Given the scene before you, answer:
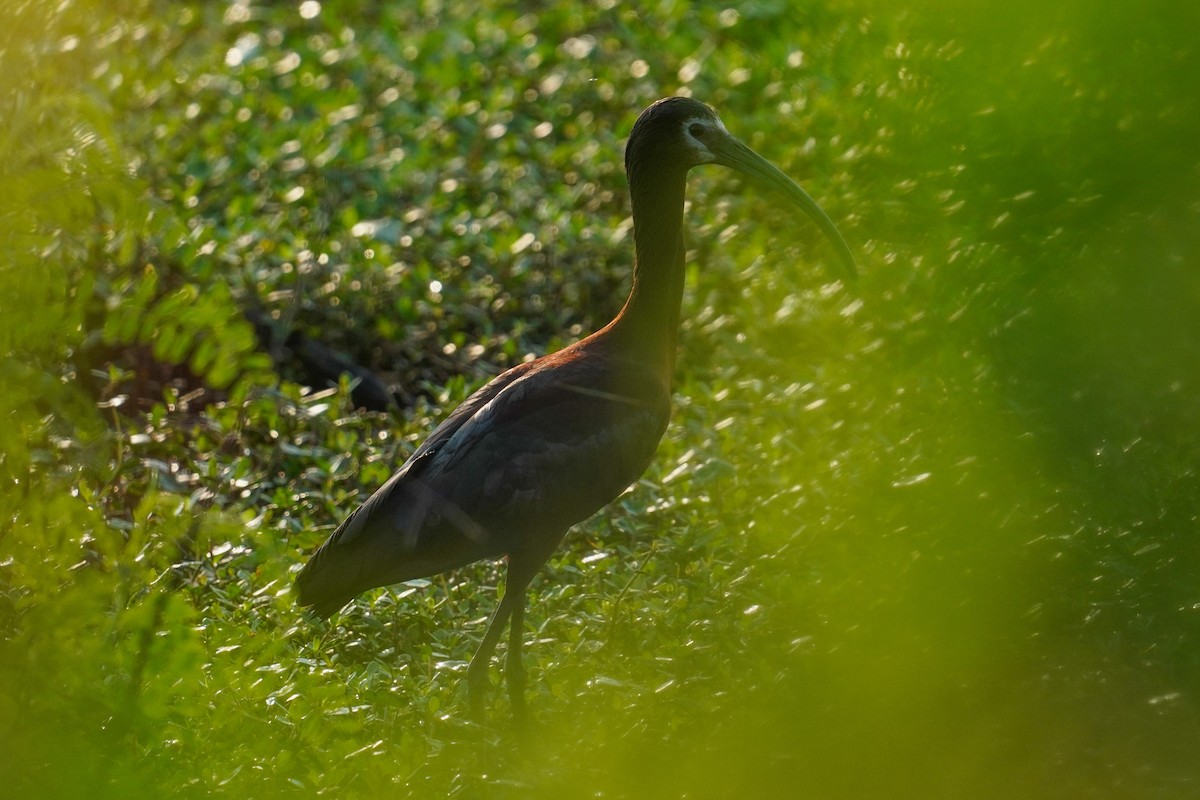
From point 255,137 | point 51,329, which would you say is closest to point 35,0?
point 51,329

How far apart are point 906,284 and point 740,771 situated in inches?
33.0

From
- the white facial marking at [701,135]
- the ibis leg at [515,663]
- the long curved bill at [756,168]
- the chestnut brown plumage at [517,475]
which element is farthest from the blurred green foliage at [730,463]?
the white facial marking at [701,135]

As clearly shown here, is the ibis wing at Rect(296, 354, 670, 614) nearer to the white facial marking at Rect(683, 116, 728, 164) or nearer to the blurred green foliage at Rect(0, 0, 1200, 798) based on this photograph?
the blurred green foliage at Rect(0, 0, 1200, 798)

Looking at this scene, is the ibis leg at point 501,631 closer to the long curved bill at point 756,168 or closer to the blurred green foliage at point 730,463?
the blurred green foliage at point 730,463

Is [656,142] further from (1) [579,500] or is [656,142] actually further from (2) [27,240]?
(2) [27,240]

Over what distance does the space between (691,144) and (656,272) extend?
1.52 ft

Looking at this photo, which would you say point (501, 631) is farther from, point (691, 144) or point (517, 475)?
point (691, 144)

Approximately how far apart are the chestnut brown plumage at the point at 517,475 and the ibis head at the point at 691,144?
201 millimetres

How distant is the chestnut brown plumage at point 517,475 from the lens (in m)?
4.48

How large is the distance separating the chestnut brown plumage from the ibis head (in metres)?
0.20

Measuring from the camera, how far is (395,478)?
4645 mm

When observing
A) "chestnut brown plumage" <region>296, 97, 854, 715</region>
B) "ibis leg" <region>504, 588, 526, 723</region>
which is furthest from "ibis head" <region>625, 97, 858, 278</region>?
"ibis leg" <region>504, 588, 526, 723</region>

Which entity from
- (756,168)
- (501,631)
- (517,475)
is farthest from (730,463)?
(501,631)

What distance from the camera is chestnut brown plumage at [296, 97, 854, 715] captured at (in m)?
4.48
